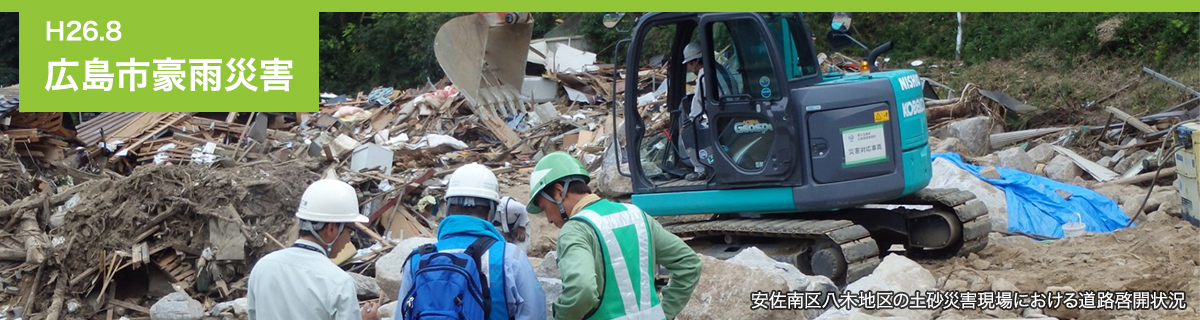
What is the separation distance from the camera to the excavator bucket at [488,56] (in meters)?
15.6

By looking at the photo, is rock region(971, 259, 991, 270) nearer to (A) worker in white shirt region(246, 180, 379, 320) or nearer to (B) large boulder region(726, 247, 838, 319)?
(B) large boulder region(726, 247, 838, 319)

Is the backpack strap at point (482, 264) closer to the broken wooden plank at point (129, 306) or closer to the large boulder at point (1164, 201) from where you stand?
the broken wooden plank at point (129, 306)

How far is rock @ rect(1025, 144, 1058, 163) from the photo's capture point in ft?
40.9

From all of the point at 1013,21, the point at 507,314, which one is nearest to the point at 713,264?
the point at 507,314

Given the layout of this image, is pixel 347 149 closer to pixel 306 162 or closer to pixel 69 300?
pixel 306 162

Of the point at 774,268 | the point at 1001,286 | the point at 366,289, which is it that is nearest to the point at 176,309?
the point at 366,289

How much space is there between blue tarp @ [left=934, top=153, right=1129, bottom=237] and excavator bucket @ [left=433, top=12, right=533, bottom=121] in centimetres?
758

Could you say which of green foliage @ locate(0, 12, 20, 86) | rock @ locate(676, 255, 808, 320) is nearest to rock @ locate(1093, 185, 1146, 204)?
rock @ locate(676, 255, 808, 320)

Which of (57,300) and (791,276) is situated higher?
(791,276)

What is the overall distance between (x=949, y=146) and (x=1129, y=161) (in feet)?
5.85

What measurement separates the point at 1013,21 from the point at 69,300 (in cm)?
1474

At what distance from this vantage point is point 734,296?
596 cm

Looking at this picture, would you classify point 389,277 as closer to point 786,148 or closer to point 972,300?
point 786,148

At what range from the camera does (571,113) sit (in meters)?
18.2
